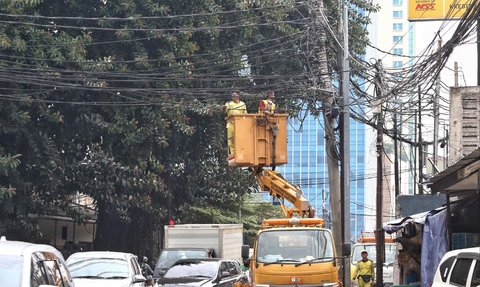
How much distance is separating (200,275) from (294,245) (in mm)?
3723

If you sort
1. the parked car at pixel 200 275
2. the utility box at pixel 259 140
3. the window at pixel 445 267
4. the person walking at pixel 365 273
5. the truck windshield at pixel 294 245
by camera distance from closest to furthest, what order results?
the window at pixel 445 267, the truck windshield at pixel 294 245, the parked car at pixel 200 275, the utility box at pixel 259 140, the person walking at pixel 365 273

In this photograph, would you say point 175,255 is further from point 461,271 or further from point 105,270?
point 461,271

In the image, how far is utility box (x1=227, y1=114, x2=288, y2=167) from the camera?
2161cm

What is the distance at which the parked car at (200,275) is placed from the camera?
2112cm

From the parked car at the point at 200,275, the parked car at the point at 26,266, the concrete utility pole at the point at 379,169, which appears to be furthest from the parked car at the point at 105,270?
the parked car at the point at 26,266

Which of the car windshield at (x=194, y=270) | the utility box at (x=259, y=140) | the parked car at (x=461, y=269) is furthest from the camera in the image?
the car windshield at (x=194, y=270)

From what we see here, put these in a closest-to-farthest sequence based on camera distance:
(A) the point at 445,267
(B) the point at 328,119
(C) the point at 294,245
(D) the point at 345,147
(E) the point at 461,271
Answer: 1. (E) the point at 461,271
2. (A) the point at 445,267
3. (C) the point at 294,245
4. (D) the point at 345,147
5. (B) the point at 328,119

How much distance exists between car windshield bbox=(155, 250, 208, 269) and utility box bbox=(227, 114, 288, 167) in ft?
17.4

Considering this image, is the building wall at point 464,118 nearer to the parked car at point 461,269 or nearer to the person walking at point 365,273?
the person walking at point 365,273

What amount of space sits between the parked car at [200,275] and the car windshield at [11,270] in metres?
11.3

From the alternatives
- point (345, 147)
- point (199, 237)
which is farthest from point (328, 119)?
point (199, 237)

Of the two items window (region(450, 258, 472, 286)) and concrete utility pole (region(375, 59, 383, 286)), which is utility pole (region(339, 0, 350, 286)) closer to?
concrete utility pole (region(375, 59, 383, 286))

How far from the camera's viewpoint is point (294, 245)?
62.0ft

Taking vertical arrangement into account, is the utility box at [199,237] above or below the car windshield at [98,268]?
above
